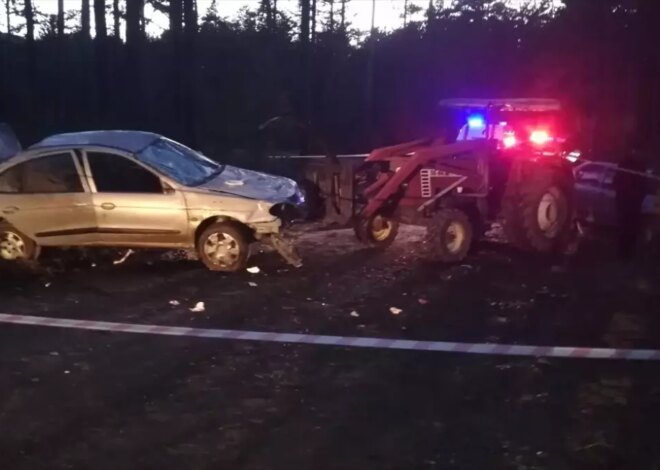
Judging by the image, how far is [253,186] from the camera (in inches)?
478

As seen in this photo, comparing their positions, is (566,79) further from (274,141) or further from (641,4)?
(274,141)

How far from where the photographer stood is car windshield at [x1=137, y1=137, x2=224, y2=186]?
12.0 m

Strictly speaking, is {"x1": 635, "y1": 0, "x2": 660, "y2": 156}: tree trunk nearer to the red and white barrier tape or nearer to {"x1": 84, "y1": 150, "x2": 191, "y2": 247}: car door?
{"x1": 84, "y1": 150, "x2": 191, "y2": 247}: car door

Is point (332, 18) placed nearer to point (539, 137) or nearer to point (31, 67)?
point (31, 67)

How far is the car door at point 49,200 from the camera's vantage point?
1198 cm

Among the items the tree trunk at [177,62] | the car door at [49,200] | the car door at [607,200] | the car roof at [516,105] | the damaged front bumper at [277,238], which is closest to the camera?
the damaged front bumper at [277,238]

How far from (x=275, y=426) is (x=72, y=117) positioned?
33330 millimetres

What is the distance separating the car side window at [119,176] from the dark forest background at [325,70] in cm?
1506

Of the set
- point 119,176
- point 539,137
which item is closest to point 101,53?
point 119,176

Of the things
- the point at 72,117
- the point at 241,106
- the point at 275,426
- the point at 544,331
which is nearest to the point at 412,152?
the point at 544,331

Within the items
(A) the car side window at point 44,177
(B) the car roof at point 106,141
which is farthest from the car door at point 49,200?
(B) the car roof at point 106,141

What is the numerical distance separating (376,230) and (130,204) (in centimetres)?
359

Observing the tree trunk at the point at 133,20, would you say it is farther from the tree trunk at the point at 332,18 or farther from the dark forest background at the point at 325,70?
the tree trunk at the point at 332,18

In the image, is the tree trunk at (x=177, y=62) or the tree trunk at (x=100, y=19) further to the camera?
the tree trunk at (x=100, y=19)
